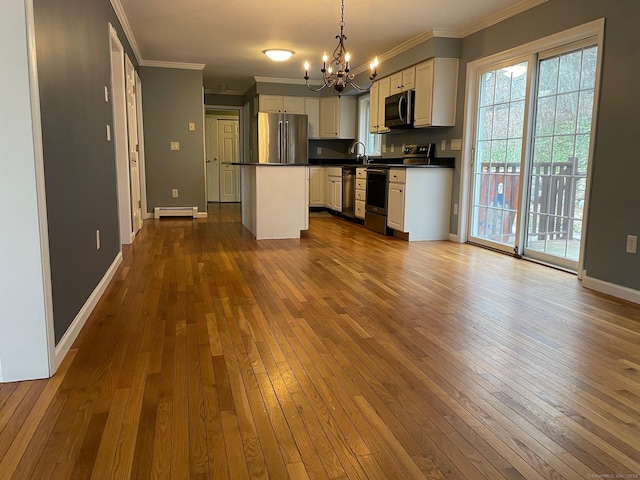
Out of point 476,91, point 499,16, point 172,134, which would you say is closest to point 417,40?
point 476,91

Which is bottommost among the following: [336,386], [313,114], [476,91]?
[336,386]

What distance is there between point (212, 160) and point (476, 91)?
6.57 meters

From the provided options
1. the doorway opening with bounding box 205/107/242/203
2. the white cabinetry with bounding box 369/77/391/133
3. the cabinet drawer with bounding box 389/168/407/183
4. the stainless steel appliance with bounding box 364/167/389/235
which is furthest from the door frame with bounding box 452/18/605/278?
the doorway opening with bounding box 205/107/242/203

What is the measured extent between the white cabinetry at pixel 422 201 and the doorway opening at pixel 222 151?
17.9ft

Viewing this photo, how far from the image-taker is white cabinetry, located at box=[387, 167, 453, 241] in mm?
5508

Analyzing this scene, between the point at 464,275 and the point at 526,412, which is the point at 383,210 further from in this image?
the point at 526,412

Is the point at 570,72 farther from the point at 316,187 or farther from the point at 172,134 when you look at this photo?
the point at 172,134

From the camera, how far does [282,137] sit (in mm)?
8531

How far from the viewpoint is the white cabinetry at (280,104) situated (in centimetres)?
852

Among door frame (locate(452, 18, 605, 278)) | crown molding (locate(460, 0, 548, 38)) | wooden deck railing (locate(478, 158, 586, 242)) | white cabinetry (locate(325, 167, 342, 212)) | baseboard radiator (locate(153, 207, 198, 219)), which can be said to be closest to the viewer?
door frame (locate(452, 18, 605, 278))

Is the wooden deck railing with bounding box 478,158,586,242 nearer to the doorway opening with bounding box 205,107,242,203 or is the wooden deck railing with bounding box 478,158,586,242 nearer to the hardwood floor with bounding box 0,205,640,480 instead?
the hardwood floor with bounding box 0,205,640,480

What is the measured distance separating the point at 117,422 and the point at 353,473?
84 centimetres

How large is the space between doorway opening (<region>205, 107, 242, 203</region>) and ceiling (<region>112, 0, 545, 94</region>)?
3.15 metres

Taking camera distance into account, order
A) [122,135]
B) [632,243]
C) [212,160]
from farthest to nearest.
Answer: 1. [212,160]
2. [122,135]
3. [632,243]
